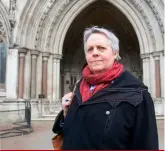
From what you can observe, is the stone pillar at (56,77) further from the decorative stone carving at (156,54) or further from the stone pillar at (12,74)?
the decorative stone carving at (156,54)

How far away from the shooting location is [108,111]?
1.44 metres

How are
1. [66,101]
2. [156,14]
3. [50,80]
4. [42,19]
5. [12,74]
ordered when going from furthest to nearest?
[50,80] < [42,19] < [156,14] < [12,74] < [66,101]

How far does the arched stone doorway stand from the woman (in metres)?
17.7

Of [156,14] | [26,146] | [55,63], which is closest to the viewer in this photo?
[26,146]

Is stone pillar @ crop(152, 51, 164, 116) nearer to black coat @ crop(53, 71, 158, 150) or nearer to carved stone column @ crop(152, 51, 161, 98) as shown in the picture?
carved stone column @ crop(152, 51, 161, 98)

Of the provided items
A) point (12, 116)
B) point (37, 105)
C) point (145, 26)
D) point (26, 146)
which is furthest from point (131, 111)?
point (145, 26)

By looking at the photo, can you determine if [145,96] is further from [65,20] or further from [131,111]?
[65,20]

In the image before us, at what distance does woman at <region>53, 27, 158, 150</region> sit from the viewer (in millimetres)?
1430

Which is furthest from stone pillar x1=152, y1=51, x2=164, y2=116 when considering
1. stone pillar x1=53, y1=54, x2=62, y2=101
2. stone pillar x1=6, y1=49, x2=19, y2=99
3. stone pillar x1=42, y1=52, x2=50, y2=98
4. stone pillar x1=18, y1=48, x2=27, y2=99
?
stone pillar x1=6, y1=49, x2=19, y2=99

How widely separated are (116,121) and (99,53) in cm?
46

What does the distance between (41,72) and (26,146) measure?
27.6 ft

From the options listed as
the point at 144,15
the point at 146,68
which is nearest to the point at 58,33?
the point at 144,15

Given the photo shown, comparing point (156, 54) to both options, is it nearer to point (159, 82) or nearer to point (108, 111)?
point (159, 82)

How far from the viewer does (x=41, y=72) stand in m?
13.9
